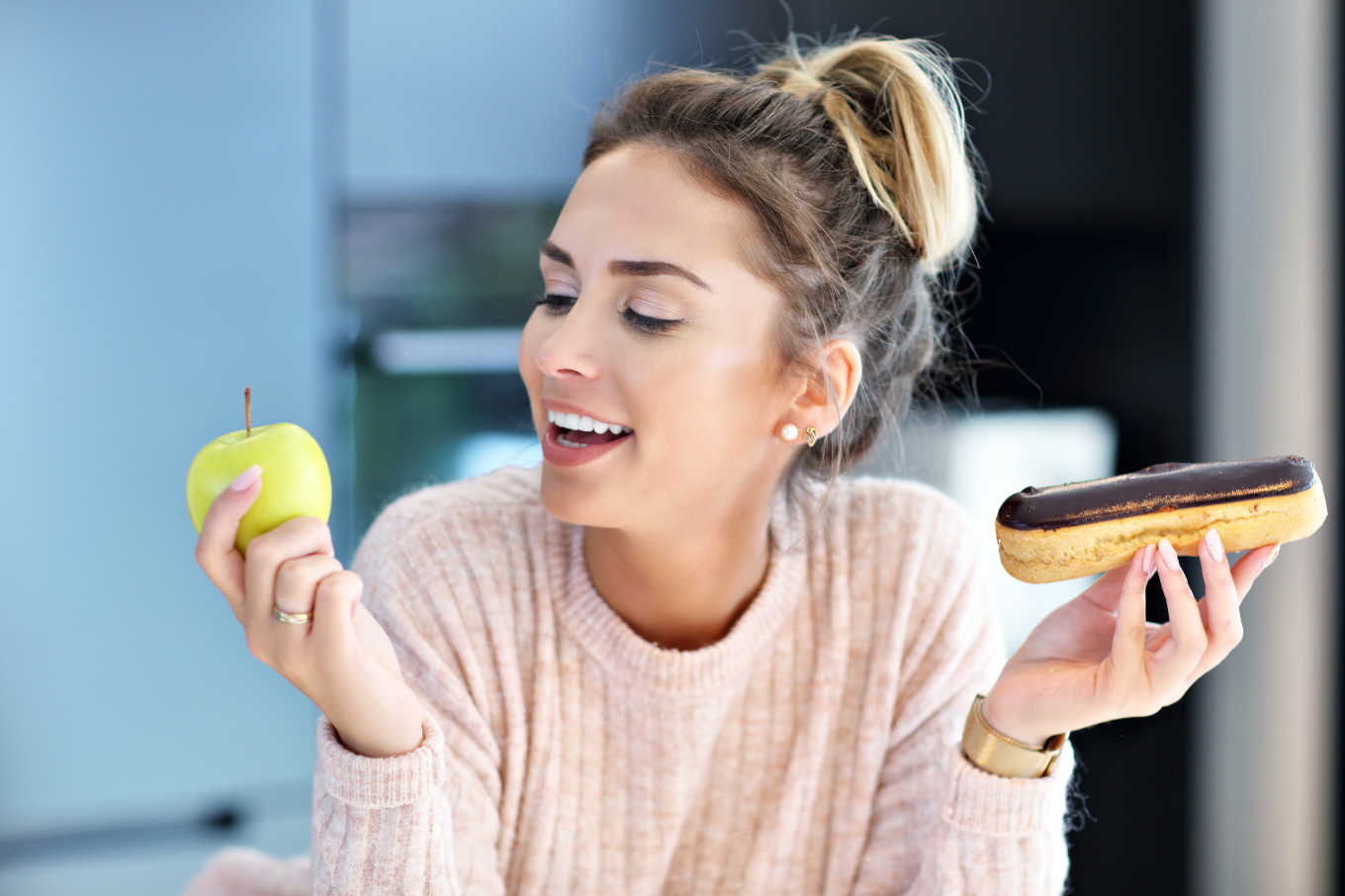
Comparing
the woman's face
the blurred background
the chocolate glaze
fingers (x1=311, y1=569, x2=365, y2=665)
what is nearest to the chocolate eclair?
the chocolate glaze

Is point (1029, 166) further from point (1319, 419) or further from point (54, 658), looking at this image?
point (54, 658)

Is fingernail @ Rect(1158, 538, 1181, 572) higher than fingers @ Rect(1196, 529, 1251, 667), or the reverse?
fingernail @ Rect(1158, 538, 1181, 572)

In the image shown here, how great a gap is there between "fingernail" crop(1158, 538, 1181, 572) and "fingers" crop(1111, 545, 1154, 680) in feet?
0.04

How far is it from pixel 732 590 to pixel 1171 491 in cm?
51

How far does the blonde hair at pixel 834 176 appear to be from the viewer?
1.26 meters

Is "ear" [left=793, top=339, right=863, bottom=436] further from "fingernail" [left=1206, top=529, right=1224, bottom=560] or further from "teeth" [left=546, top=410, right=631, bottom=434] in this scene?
"fingernail" [left=1206, top=529, right=1224, bottom=560]

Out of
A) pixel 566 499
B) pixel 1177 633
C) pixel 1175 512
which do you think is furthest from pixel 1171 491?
pixel 566 499

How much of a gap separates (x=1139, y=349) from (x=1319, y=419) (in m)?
0.41

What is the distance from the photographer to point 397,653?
1.27m

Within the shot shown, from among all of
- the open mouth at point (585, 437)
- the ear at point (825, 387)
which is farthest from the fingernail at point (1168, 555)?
the open mouth at point (585, 437)

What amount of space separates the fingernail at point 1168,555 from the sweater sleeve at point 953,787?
0.28 meters

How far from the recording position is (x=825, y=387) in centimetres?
131

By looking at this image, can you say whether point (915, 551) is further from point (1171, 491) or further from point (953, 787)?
point (1171, 491)

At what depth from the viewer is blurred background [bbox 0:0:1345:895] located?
253cm
